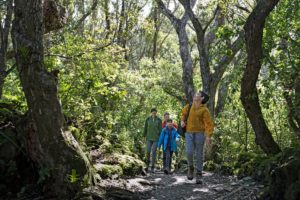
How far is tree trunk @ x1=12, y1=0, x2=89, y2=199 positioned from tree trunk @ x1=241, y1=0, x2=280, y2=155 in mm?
4229

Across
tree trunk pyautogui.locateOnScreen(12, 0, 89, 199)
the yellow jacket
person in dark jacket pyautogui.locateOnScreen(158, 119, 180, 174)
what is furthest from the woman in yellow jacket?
tree trunk pyautogui.locateOnScreen(12, 0, 89, 199)

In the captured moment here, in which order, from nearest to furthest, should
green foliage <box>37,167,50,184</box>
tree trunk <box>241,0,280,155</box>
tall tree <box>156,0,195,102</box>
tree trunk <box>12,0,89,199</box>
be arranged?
green foliage <box>37,167,50,184</box> → tree trunk <box>12,0,89,199</box> → tree trunk <box>241,0,280,155</box> → tall tree <box>156,0,195,102</box>

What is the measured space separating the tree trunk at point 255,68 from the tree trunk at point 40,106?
4.23 meters

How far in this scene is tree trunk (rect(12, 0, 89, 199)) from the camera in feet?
21.6

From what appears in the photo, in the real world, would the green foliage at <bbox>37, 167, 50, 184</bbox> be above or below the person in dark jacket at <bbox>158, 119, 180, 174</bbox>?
below

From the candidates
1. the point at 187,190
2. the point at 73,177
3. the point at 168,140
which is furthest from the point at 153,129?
the point at 73,177

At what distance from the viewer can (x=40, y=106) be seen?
21.9ft

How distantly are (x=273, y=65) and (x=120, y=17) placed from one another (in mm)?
10883

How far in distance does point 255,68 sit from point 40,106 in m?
4.70

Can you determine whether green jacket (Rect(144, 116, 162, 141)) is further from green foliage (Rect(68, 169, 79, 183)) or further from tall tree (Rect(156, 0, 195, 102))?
green foliage (Rect(68, 169, 79, 183))

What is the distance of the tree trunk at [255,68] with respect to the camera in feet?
26.9

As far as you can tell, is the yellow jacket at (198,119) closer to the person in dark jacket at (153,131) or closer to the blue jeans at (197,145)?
the blue jeans at (197,145)

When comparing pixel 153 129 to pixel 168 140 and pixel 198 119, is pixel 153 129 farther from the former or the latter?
pixel 198 119

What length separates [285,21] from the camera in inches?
395
